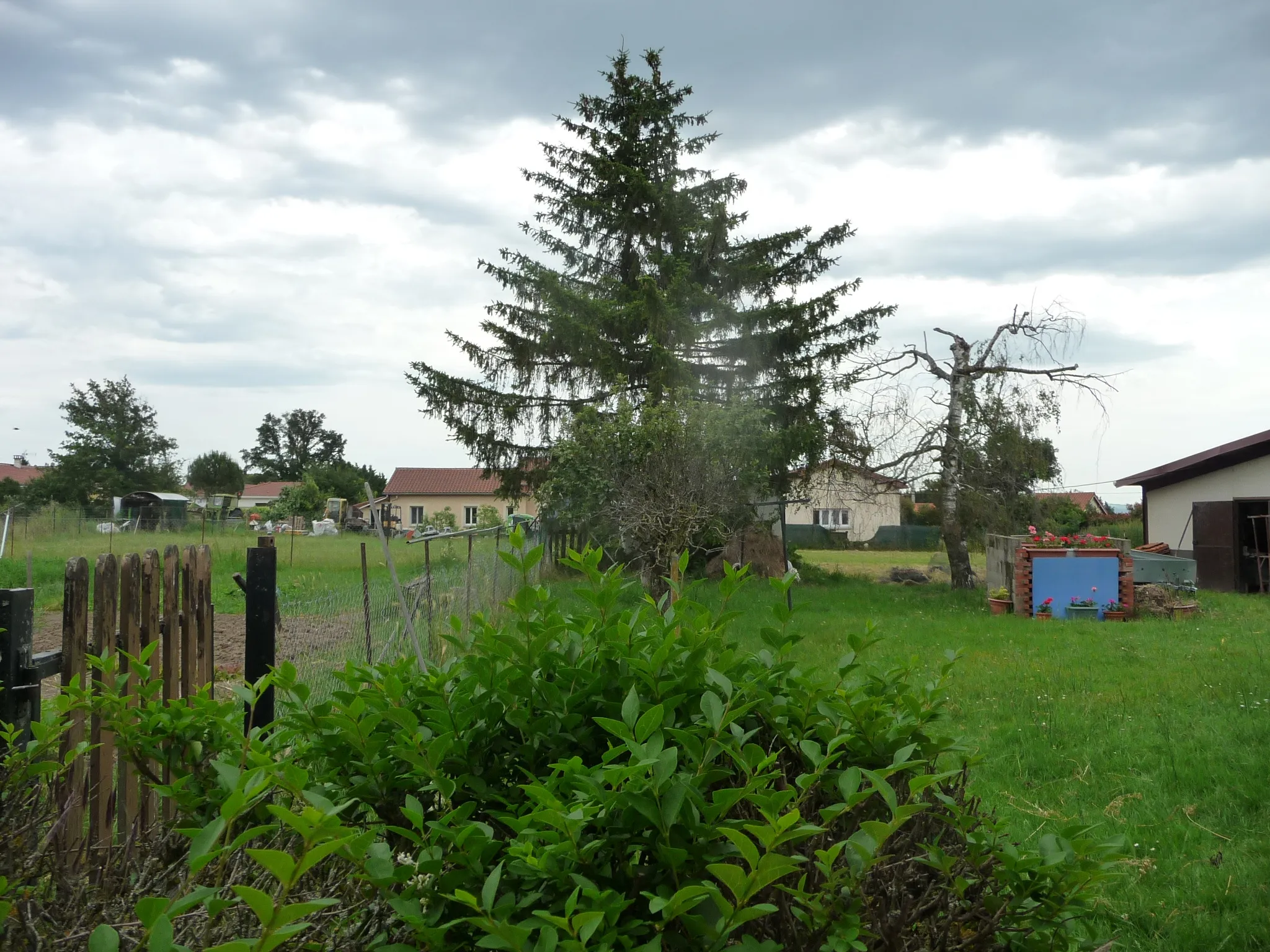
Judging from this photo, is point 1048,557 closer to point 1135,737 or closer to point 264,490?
point 1135,737

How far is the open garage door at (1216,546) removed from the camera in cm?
1928

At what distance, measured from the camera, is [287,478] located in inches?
3819

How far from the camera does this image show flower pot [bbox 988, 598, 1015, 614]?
616 inches

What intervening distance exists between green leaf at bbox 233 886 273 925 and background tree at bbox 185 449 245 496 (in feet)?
298

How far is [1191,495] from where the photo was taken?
2091 centimetres

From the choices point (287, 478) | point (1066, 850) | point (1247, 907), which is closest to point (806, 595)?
point (1247, 907)

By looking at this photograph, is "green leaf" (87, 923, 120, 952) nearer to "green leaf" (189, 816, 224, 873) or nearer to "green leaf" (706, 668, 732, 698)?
"green leaf" (189, 816, 224, 873)

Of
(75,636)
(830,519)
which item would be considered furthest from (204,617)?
(830,519)

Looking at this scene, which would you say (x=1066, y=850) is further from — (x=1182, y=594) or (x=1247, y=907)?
(x=1182, y=594)

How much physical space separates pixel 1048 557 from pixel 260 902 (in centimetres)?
1558

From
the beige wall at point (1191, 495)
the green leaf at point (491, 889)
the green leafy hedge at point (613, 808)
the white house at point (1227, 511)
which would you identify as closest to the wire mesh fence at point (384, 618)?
the green leafy hedge at point (613, 808)

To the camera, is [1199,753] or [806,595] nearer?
[1199,753]

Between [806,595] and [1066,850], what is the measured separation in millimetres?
17386

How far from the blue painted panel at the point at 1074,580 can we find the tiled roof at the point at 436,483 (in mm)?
49675
